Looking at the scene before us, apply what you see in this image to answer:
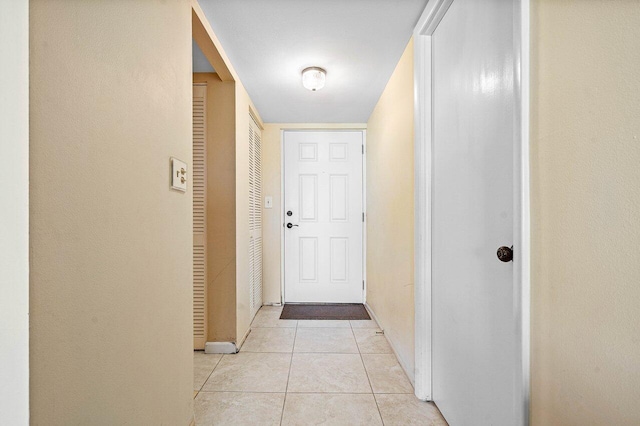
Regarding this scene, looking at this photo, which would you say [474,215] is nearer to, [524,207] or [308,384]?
[524,207]

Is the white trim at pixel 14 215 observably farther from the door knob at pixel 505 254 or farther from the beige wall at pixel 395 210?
the beige wall at pixel 395 210

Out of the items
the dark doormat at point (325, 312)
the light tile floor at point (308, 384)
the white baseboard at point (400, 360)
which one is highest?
the white baseboard at point (400, 360)

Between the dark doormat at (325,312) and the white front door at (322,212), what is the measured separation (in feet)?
0.40

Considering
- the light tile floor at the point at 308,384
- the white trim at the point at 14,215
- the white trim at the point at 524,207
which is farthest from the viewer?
the light tile floor at the point at 308,384

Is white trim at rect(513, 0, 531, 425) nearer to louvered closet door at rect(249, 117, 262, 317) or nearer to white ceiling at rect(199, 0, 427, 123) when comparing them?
white ceiling at rect(199, 0, 427, 123)

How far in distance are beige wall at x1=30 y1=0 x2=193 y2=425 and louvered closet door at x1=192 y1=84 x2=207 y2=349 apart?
39.1 inches

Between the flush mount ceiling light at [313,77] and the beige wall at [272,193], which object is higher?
the flush mount ceiling light at [313,77]

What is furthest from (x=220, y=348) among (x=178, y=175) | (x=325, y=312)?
(x=178, y=175)

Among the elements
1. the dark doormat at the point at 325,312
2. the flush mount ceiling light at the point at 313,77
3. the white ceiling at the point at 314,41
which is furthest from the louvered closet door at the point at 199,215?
the dark doormat at the point at 325,312

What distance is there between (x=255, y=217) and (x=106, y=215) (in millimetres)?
2344

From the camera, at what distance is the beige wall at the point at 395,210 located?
1.91 meters

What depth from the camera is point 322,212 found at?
3635 millimetres

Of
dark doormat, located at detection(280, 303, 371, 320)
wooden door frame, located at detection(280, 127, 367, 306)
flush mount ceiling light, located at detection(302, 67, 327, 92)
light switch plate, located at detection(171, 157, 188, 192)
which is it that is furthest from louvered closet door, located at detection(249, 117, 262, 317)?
light switch plate, located at detection(171, 157, 188, 192)

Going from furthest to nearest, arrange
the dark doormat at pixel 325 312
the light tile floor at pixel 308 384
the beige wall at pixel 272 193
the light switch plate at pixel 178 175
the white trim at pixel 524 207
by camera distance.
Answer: the beige wall at pixel 272 193
the dark doormat at pixel 325 312
the light tile floor at pixel 308 384
the light switch plate at pixel 178 175
the white trim at pixel 524 207
